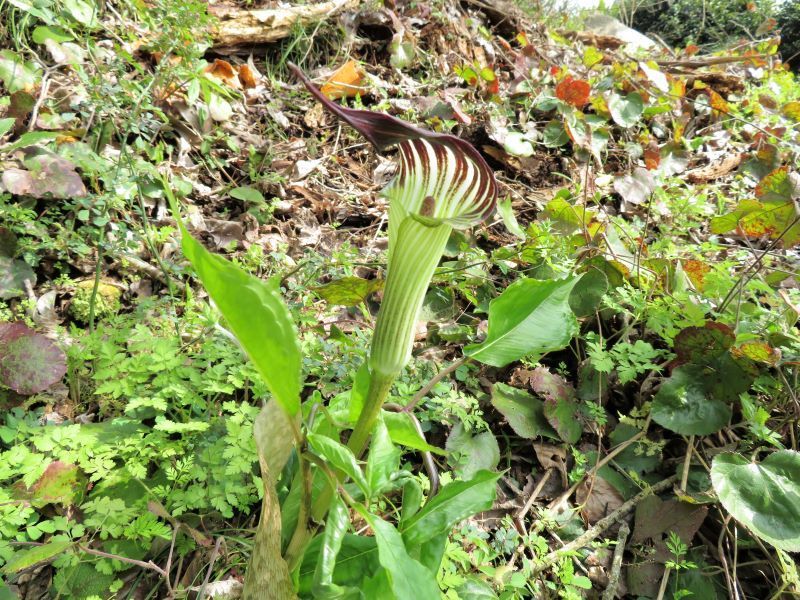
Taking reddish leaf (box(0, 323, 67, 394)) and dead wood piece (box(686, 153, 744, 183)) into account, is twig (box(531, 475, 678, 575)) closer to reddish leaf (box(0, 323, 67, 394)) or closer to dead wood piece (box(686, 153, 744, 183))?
reddish leaf (box(0, 323, 67, 394))

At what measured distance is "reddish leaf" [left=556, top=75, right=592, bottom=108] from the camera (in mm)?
2549

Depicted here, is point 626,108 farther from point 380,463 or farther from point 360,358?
point 380,463

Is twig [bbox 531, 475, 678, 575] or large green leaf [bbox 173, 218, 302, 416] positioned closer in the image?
large green leaf [bbox 173, 218, 302, 416]

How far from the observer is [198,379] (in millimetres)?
1117

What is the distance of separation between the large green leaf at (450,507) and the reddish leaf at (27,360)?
0.94 metres

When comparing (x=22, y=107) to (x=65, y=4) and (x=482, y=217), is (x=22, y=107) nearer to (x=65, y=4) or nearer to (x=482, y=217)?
(x=65, y=4)

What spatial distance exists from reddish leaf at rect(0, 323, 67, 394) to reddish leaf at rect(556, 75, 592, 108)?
2546 millimetres

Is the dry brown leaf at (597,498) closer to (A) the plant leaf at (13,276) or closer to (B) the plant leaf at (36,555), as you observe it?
(B) the plant leaf at (36,555)

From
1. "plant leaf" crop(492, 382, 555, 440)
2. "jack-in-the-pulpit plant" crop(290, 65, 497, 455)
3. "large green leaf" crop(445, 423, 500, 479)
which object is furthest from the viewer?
"plant leaf" crop(492, 382, 555, 440)

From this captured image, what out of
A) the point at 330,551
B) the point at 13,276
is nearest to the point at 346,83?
the point at 13,276

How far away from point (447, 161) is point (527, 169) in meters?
1.96

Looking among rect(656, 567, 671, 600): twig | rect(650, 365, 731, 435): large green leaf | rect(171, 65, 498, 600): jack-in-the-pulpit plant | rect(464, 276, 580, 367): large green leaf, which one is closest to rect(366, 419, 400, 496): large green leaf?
rect(171, 65, 498, 600): jack-in-the-pulpit plant

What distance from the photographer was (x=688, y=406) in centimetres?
127

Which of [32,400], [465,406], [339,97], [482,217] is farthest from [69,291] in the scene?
[339,97]
